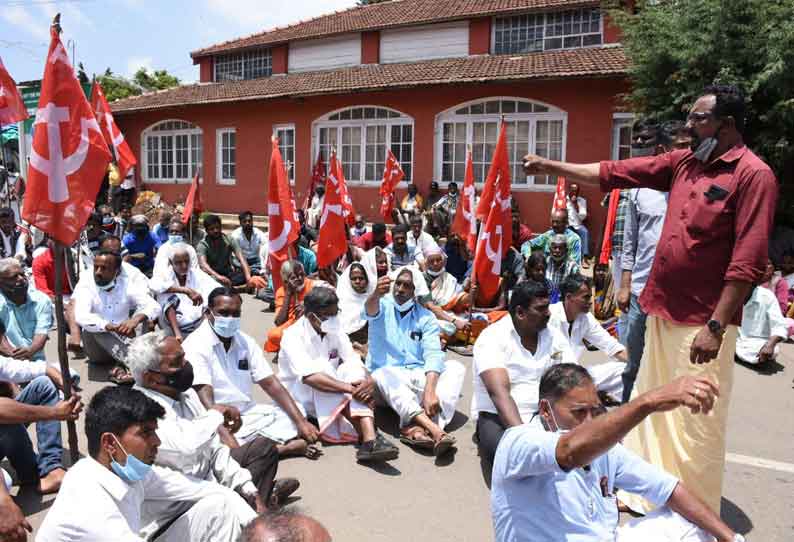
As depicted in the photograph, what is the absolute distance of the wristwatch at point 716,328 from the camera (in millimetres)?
2752

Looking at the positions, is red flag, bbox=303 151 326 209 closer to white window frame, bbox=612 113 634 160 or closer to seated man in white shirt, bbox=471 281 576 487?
white window frame, bbox=612 113 634 160

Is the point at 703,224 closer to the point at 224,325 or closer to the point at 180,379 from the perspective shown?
the point at 180,379

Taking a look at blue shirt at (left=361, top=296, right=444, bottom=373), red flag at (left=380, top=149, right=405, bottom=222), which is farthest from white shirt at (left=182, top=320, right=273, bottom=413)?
red flag at (left=380, top=149, right=405, bottom=222)

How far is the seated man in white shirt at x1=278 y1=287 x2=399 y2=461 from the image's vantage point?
4555 mm

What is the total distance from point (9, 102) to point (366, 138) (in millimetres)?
9908

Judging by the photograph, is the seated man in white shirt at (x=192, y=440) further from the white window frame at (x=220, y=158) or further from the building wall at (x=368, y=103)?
the white window frame at (x=220, y=158)

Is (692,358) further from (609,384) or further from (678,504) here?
(609,384)

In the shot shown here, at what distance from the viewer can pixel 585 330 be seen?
17.1ft

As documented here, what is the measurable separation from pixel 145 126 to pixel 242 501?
2038 cm

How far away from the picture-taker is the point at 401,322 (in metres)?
5.29

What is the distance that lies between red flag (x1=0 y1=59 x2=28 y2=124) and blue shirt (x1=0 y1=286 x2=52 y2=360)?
364 cm

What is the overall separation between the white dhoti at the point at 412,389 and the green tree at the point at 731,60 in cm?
668

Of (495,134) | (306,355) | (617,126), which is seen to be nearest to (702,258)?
(306,355)

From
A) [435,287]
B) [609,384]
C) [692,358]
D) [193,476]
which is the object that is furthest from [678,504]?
[435,287]
